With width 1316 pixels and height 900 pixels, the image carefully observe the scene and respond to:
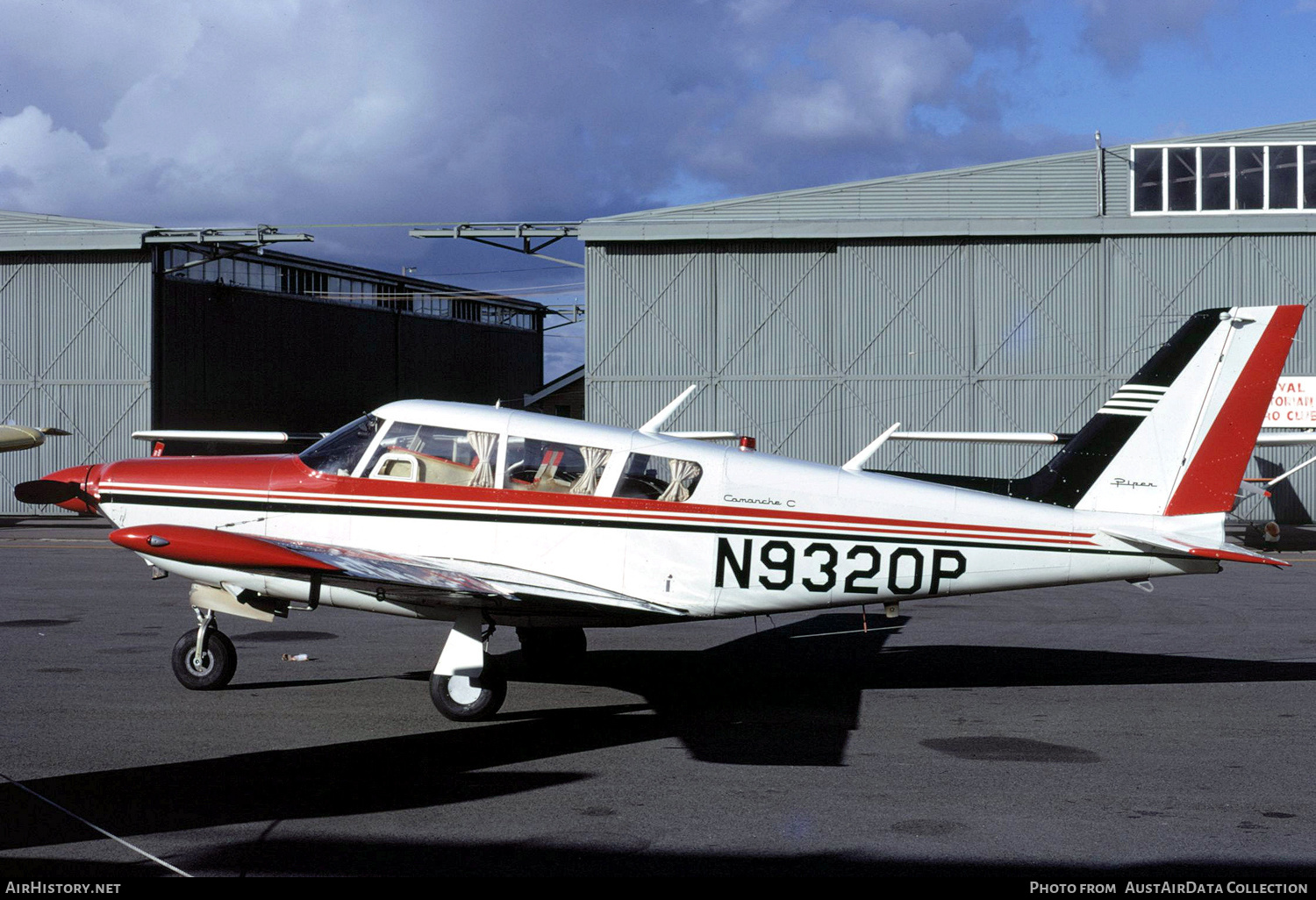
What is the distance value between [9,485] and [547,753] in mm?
29269

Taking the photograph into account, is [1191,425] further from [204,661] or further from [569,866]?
[204,661]

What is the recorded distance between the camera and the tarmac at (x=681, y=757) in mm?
5129

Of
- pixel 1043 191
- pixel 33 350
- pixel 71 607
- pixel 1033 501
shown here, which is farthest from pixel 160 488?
pixel 33 350

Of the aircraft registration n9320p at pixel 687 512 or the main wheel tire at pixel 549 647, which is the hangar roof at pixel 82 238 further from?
the main wheel tire at pixel 549 647

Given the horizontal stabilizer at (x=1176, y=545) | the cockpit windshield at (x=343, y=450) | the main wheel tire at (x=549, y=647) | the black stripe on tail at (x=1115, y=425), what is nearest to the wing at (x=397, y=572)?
the cockpit windshield at (x=343, y=450)

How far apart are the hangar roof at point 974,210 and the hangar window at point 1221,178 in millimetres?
199

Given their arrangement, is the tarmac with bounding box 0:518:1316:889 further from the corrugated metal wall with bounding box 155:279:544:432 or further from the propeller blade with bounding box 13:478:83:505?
the corrugated metal wall with bounding box 155:279:544:432

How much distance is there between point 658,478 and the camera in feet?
27.6

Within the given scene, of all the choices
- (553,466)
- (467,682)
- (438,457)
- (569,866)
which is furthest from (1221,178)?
(569,866)

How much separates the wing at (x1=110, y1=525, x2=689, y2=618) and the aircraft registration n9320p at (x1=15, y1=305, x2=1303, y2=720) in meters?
0.08

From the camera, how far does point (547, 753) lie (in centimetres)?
707

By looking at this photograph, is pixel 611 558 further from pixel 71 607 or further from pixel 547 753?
pixel 71 607

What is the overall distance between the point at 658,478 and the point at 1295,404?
23.6 metres

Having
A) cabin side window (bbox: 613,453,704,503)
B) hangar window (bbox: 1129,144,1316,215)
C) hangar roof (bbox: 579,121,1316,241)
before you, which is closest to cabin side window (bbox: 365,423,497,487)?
cabin side window (bbox: 613,453,704,503)
